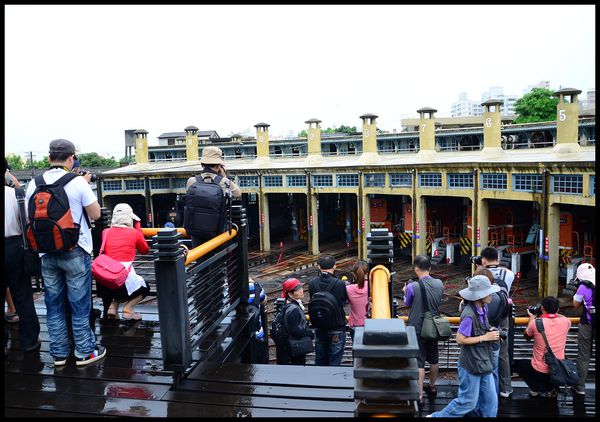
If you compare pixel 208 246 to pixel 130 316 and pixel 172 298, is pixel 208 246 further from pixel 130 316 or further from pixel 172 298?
pixel 130 316

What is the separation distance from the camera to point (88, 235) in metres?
4.37

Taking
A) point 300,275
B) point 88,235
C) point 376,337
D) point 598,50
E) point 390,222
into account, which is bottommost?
point 300,275

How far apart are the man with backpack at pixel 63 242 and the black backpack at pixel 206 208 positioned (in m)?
1.09

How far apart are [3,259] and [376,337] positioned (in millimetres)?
3286

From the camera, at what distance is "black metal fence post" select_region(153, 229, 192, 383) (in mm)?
3982

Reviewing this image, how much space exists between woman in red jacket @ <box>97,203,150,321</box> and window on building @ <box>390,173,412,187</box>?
19.6 m

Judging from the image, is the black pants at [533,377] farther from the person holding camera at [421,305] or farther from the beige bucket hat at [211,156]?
the beige bucket hat at [211,156]

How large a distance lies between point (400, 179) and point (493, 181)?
527 centimetres

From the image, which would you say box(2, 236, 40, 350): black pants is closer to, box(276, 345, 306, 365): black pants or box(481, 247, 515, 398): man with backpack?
box(276, 345, 306, 365): black pants

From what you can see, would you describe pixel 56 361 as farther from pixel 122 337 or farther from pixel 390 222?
pixel 390 222

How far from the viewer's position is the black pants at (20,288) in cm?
459

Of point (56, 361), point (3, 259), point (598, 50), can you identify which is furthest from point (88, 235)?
point (598, 50)

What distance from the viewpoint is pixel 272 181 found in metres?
29.8

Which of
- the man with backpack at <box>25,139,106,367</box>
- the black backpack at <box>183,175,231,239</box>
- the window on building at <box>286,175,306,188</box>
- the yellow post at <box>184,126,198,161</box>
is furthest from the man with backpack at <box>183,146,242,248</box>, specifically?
the yellow post at <box>184,126,198,161</box>
